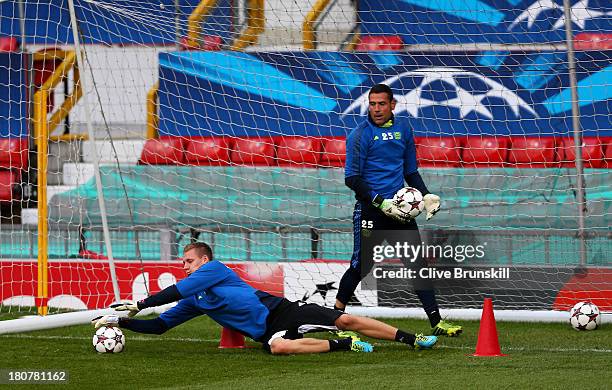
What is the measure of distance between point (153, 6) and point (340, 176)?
2832 mm

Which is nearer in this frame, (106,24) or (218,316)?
(218,316)

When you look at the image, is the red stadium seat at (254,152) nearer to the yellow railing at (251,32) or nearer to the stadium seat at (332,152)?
the stadium seat at (332,152)

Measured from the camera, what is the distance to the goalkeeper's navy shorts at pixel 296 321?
8062 millimetres

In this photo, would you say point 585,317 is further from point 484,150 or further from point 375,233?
point 484,150

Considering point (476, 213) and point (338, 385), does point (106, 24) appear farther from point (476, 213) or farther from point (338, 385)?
point (338, 385)

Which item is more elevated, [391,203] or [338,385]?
[391,203]

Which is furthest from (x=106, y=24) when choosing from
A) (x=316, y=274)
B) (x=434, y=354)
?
(x=434, y=354)

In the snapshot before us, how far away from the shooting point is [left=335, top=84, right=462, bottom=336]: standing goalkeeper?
891 centimetres

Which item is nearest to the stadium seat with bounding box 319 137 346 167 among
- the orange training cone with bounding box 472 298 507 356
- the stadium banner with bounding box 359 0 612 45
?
the stadium banner with bounding box 359 0 612 45

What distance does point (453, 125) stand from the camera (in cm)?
1316

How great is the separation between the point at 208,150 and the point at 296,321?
6.19 m

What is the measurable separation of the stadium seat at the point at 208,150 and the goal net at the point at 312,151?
27 mm

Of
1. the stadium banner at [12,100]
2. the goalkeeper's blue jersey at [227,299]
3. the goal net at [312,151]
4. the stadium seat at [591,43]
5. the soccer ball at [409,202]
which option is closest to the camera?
the goalkeeper's blue jersey at [227,299]

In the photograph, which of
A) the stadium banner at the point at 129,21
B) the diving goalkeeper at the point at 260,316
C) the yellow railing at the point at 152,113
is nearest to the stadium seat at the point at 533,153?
the stadium banner at the point at 129,21
